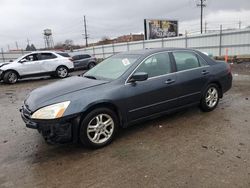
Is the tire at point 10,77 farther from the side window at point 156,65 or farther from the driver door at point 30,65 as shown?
the side window at point 156,65

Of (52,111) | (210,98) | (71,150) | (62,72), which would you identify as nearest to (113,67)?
(52,111)

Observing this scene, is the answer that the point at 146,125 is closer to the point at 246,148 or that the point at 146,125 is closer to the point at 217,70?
the point at 246,148

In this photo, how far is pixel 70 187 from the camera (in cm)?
298

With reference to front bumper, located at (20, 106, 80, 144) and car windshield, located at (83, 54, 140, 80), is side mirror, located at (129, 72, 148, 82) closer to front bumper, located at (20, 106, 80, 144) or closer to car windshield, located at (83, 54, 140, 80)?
car windshield, located at (83, 54, 140, 80)

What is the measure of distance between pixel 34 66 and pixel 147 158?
36.7 feet

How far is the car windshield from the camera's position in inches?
178

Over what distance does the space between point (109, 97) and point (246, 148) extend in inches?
90.0

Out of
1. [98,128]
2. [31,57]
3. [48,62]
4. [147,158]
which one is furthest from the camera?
[48,62]

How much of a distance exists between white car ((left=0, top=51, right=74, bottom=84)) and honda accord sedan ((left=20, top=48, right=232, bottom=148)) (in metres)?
9.07

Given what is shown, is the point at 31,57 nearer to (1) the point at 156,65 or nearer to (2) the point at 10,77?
(2) the point at 10,77

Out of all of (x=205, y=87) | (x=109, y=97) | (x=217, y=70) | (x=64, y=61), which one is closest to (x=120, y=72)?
(x=109, y=97)

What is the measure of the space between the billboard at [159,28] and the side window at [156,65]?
100ft

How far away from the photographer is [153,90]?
454 cm

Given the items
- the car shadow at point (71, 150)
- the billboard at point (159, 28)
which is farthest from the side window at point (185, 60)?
the billboard at point (159, 28)
